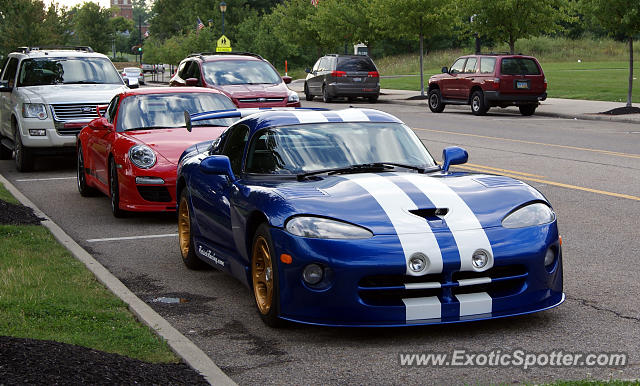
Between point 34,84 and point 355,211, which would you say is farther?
point 34,84

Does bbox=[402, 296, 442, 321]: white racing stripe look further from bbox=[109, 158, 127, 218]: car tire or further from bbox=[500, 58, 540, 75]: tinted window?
bbox=[500, 58, 540, 75]: tinted window

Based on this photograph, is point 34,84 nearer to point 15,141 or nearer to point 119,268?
point 15,141

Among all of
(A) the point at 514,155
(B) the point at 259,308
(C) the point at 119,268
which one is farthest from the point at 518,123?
(B) the point at 259,308

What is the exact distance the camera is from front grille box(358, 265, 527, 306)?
235 inches

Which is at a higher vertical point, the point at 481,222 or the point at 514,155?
the point at 481,222

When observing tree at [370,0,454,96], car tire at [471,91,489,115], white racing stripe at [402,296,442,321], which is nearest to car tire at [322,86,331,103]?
tree at [370,0,454,96]

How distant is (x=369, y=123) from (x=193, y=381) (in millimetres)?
3155

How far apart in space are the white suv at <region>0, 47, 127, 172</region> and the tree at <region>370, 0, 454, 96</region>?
24175 mm

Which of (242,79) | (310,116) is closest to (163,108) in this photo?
(310,116)

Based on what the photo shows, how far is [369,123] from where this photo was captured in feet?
25.1

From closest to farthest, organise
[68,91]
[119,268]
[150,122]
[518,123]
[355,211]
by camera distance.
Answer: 1. [355,211]
2. [119,268]
3. [150,122]
4. [68,91]
5. [518,123]

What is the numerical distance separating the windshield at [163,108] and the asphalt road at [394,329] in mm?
1196

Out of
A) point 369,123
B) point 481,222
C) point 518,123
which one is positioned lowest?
point 518,123

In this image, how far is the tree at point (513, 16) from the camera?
116ft
